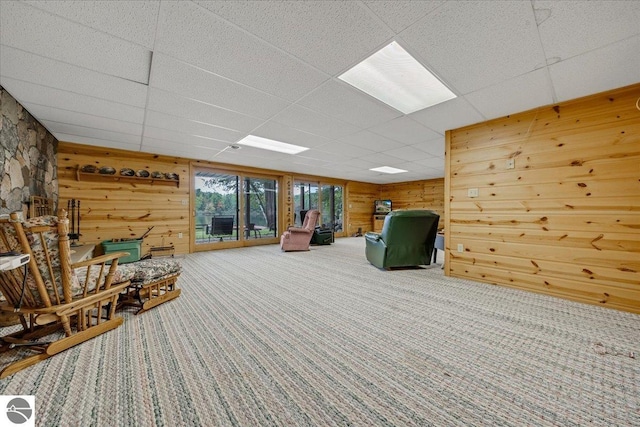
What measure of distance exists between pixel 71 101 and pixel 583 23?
15.9ft

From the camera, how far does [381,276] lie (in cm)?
355

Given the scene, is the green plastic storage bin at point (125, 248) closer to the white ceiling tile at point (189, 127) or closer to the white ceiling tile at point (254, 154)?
the white ceiling tile at point (189, 127)

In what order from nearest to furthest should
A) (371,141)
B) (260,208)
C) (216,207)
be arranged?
(371,141)
(216,207)
(260,208)

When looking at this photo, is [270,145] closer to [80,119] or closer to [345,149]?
[345,149]

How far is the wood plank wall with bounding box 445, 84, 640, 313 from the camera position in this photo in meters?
2.37

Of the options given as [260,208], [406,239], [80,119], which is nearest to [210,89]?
[80,119]

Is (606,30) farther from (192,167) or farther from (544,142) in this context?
(192,167)

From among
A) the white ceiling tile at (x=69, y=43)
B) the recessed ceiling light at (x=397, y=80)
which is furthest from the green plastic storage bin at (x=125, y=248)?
the recessed ceiling light at (x=397, y=80)

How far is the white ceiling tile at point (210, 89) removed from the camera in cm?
210

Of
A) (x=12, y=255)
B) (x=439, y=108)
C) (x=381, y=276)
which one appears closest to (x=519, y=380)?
(x=381, y=276)

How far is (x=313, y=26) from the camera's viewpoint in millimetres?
1604

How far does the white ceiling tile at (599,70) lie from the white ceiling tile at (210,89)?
2.72m

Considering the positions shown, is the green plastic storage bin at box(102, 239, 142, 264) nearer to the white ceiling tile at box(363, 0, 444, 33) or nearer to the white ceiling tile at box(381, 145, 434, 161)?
the white ceiling tile at box(363, 0, 444, 33)

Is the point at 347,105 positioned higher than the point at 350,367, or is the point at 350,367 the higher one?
the point at 347,105
